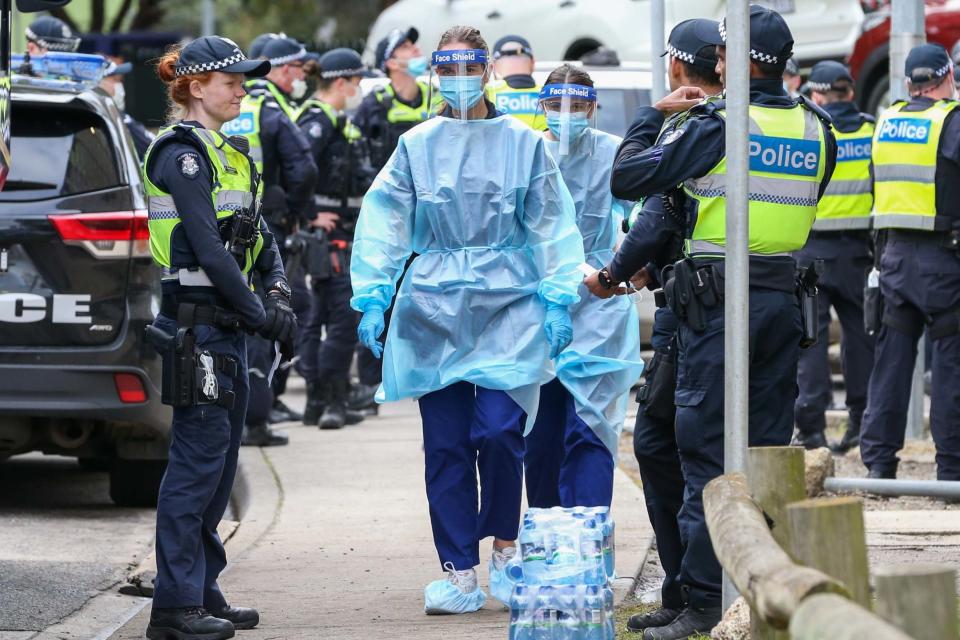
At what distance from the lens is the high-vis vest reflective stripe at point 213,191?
5602 millimetres

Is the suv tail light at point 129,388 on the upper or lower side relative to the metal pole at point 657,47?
lower

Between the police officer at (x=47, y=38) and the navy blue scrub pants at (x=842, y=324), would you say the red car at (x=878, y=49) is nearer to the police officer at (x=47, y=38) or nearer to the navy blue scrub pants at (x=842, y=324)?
the navy blue scrub pants at (x=842, y=324)

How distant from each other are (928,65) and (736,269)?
164 inches

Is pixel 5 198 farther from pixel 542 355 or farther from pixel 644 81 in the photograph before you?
pixel 644 81

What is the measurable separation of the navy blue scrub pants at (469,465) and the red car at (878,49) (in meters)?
7.99

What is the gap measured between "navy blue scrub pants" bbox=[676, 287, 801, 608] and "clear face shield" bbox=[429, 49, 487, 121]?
49.0 inches

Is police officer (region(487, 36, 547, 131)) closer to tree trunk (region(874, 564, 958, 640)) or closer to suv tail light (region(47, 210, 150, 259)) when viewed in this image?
suv tail light (region(47, 210, 150, 259))

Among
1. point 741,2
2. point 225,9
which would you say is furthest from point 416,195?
point 225,9

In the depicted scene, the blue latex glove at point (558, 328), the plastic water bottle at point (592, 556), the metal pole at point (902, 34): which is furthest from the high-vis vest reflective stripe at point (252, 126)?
the plastic water bottle at point (592, 556)

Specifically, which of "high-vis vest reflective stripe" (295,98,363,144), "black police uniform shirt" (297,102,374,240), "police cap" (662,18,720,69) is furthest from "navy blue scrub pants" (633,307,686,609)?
"high-vis vest reflective stripe" (295,98,363,144)

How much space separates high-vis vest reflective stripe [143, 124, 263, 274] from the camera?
5.60 m

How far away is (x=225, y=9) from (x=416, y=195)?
132 ft

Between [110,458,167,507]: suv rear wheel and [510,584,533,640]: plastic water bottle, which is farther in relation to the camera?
[110,458,167,507]: suv rear wheel

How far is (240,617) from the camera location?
5828 mm
